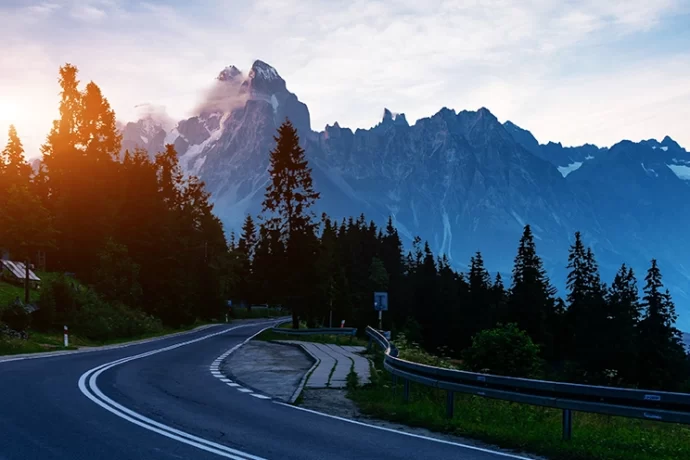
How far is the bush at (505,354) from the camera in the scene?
24109 millimetres

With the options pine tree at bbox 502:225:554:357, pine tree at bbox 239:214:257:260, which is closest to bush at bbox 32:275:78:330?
pine tree at bbox 502:225:554:357

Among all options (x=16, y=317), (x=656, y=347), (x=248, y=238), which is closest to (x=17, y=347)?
(x=16, y=317)

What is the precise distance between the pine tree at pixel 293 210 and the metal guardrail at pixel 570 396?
35972 mm

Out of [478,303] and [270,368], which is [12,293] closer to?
[270,368]

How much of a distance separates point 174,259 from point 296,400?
4630cm

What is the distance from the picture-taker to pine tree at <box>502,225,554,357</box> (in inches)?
3209

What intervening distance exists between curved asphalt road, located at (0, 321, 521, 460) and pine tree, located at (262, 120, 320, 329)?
102ft

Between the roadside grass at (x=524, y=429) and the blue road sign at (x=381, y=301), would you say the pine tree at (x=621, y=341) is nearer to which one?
the blue road sign at (x=381, y=301)

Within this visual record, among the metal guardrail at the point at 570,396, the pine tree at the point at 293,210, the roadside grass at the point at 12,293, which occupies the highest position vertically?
the pine tree at the point at 293,210

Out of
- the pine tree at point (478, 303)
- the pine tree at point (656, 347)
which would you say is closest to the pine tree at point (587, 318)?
the pine tree at point (656, 347)

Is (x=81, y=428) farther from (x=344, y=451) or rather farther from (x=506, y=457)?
(x=506, y=457)

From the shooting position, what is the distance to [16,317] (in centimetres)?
3031

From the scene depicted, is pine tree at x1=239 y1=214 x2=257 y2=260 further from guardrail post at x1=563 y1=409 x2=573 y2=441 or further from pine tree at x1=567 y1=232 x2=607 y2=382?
guardrail post at x1=563 y1=409 x2=573 y2=441

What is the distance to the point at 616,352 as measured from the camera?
246ft
